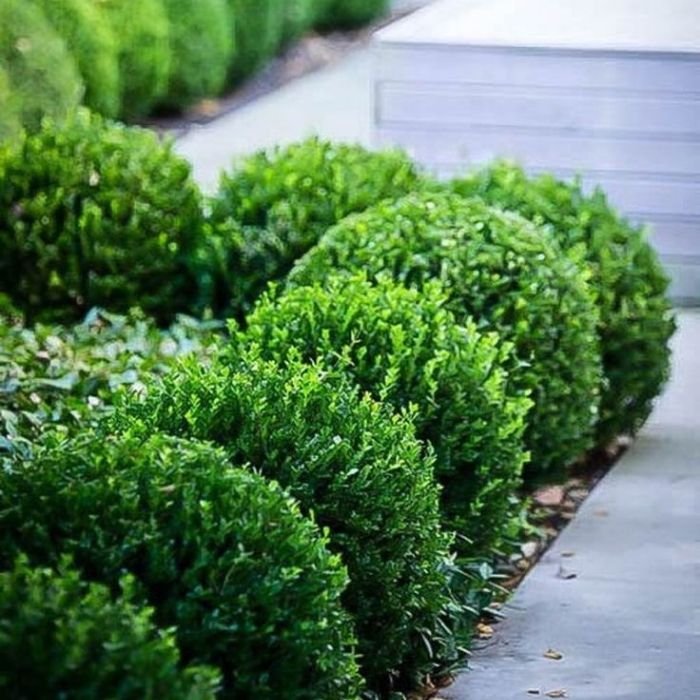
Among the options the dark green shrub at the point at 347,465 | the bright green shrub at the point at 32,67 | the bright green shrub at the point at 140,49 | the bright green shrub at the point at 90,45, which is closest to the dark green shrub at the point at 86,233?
the dark green shrub at the point at 347,465

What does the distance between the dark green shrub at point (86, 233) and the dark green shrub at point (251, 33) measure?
9133 millimetres

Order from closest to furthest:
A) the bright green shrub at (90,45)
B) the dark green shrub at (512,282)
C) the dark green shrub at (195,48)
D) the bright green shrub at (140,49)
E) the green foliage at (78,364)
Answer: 1. the green foliage at (78,364)
2. the dark green shrub at (512,282)
3. the bright green shrub at (90,45)
4. the bright green shrub at (140,49)
5. the dark green shrub at (195,48)

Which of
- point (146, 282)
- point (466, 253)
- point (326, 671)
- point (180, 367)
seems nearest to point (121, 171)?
point (146, 282)

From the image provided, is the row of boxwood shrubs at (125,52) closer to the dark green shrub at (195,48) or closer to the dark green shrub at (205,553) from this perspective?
the dark green shrub at (195,48)

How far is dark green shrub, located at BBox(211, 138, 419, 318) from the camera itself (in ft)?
24.3

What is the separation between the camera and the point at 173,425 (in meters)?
4.49

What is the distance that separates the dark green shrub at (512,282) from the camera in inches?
242

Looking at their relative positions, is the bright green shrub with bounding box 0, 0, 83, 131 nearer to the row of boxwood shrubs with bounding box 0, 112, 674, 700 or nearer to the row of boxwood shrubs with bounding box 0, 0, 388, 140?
the row of boxwood shrubs with bounding box 0, 0, 388, 140

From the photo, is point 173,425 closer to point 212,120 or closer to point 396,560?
point 396,560

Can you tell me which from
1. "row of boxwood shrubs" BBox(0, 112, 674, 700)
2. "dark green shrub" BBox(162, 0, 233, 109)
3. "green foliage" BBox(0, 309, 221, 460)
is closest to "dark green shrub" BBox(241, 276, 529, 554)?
"row of boxwood shrubs" BBox(0, 112, 674, 700)

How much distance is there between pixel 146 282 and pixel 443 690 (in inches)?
118

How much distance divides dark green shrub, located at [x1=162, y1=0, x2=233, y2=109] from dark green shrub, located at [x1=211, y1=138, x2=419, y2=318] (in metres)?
7.50

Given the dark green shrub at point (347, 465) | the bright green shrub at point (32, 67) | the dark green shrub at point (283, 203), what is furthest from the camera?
the bright green shrub at point (32, 67)

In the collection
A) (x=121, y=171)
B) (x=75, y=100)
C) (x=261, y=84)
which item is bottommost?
(x=261, y=84)
